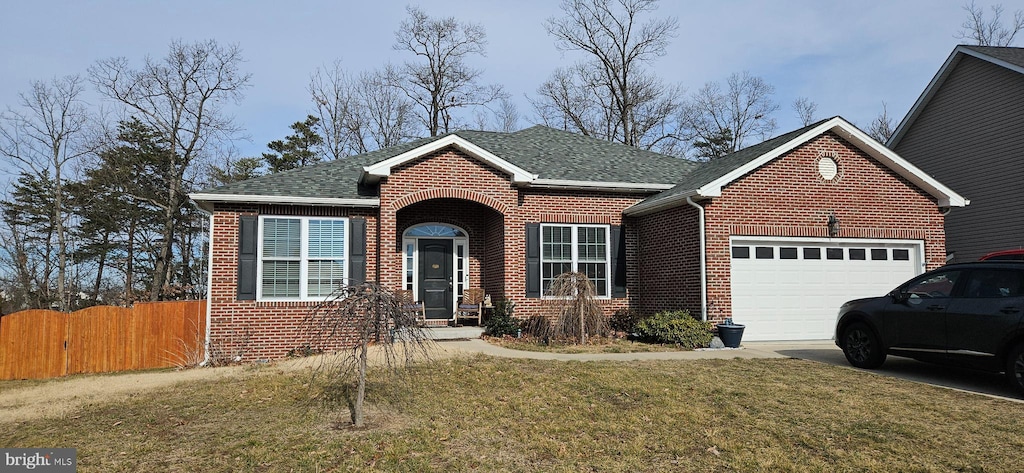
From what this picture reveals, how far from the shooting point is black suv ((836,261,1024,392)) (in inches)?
289

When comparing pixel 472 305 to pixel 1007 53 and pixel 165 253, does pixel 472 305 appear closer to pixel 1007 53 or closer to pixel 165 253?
pixel 1007 53

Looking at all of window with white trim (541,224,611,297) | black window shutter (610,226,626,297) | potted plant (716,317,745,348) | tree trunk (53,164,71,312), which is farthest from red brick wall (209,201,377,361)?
tree trunk (53,164,71,312)

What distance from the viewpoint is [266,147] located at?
3166cm

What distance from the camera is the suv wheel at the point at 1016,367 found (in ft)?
23.5

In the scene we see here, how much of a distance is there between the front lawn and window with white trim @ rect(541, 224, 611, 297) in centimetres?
529

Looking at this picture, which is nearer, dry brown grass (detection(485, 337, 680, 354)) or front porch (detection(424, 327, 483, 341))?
dry brown grass (detection(485, 337, 680, 354))

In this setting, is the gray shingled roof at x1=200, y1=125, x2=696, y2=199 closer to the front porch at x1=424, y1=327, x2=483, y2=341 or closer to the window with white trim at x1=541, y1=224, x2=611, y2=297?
the window with white trim at x1=541, y1=224, x2=611, y2=297

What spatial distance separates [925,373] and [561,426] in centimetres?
620

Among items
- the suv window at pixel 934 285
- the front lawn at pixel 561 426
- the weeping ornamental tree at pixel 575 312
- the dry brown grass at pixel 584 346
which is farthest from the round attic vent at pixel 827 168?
the front lawn at pixel 561 426

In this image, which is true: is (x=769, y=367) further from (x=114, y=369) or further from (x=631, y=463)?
(x=114, y=369)

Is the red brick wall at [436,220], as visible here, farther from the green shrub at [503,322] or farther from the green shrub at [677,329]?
the green shrub at [677,329]

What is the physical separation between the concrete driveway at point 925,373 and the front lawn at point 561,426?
52 cm

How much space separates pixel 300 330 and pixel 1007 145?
60.1 ft

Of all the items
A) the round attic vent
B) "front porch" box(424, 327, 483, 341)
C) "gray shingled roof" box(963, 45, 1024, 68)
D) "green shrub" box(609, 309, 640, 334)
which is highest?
"gray shingled roof" box(963, 45, 1024, 68)
